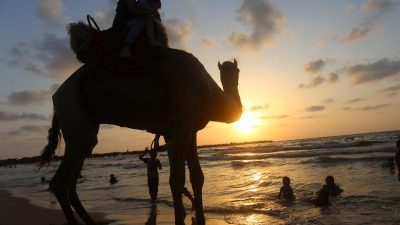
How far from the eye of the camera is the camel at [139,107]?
15.9 ft

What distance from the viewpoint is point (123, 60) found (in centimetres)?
500

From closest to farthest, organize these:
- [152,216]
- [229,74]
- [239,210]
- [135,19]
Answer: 1. [135,19]
2. [229,74]
3. [152,216]
4. [239,210]

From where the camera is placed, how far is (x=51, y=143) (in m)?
5.81

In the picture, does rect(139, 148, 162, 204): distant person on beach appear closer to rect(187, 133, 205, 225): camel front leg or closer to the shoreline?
the shoreline

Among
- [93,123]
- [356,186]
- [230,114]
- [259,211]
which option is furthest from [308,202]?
[93,123]

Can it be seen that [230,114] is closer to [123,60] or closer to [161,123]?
[161,123]

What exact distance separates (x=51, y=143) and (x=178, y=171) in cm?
192

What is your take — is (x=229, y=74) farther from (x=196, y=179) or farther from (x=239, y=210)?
(x=239, y=210)

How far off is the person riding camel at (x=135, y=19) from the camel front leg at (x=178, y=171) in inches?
42.8

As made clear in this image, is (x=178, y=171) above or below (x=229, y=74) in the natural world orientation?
below

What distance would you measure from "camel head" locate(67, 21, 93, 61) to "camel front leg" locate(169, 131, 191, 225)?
60.3 inches

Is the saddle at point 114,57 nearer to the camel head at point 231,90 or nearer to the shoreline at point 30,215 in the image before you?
the camel head at point 231,90

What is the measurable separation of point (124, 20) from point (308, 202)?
11.9m

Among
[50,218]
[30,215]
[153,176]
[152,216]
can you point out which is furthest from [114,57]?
[153,176]
